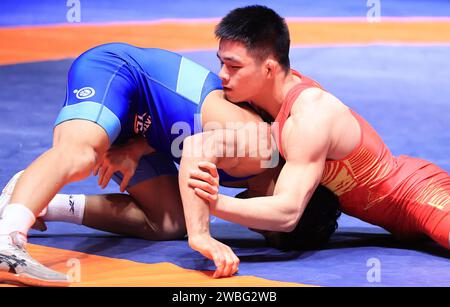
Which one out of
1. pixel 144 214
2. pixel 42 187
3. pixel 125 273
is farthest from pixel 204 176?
pixel 144 214

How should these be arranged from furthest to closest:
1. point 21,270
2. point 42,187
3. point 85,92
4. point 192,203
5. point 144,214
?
1. point 144,214
2. point 85,92
3. point 192,203
4. point 42,187
5. point 21,270

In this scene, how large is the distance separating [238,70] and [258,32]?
0.18 m

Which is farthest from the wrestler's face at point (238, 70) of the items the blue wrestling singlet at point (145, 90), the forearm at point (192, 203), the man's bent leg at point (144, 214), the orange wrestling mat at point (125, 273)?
the orange wrestling mat at point (125, 273)

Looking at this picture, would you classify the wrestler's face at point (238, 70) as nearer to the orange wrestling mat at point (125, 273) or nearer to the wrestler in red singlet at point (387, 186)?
the wrestler in red singlet at point (387, 186)

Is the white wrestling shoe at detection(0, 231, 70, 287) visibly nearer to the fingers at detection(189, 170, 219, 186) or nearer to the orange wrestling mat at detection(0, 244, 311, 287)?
the orange wrestling mat at detection(0, 244, 311, 287)

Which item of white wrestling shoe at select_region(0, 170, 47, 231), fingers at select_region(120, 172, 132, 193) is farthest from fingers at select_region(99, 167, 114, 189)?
white wrestling shoe at select_region(0, 170, 47, 231)

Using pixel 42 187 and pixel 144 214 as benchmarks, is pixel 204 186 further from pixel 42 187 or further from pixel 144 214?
pixel 144 214

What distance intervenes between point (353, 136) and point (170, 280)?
3.28ft

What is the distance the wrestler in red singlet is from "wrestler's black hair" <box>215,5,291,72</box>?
0.18 m

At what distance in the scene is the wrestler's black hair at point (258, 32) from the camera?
3939 mm

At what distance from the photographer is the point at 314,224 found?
407cm

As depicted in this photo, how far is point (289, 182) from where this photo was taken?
3.66m

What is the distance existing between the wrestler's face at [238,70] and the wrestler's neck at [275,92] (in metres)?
0.06

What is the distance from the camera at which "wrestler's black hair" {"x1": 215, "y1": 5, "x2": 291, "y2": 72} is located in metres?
3.94
